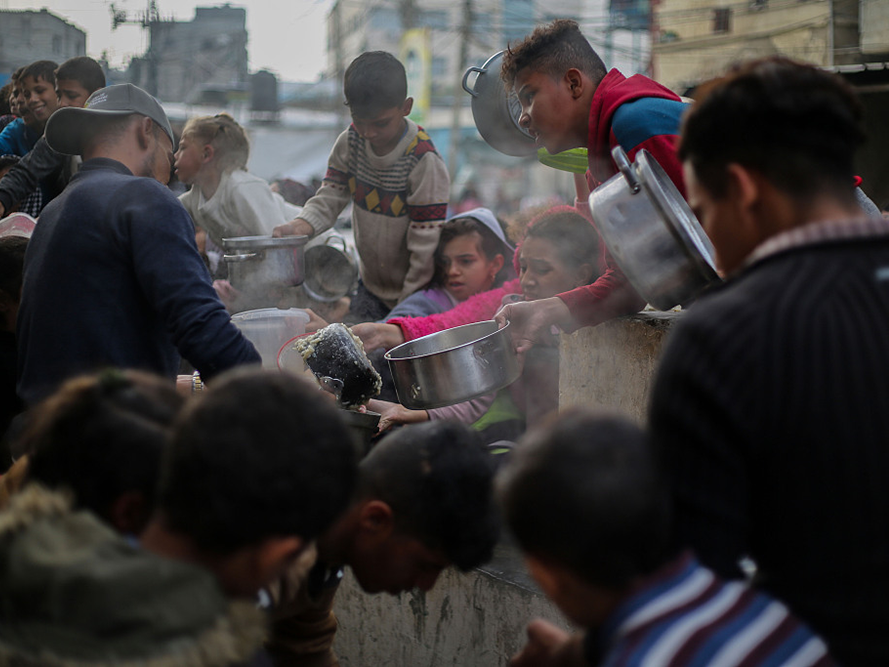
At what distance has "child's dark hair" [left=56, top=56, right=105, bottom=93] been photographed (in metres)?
4.35

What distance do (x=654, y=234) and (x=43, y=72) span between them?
420 centimetres

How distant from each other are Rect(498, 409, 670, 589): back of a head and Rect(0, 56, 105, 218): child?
402 centimetres

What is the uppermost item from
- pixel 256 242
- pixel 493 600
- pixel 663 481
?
pixel 256 242

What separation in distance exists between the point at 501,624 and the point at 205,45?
22.6 m

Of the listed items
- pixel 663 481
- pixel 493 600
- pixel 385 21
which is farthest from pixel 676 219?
pixel 385 21

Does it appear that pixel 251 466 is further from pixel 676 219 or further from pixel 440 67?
pixel 440 67

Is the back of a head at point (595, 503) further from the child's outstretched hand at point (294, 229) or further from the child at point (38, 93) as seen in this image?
the child at point (38, 93)

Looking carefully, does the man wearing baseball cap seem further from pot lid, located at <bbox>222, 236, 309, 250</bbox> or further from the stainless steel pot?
the stainless steel pot

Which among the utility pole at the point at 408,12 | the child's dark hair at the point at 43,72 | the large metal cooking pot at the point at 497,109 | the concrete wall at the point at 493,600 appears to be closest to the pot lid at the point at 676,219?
the concrete wall at the point at 493,600

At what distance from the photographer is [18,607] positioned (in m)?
1.26

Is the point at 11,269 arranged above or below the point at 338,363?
above

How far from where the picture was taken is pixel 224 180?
4.79 meters

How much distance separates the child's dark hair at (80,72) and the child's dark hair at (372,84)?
4.77 ft

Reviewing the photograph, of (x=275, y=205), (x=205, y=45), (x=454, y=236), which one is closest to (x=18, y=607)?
(x=454, y=236)
